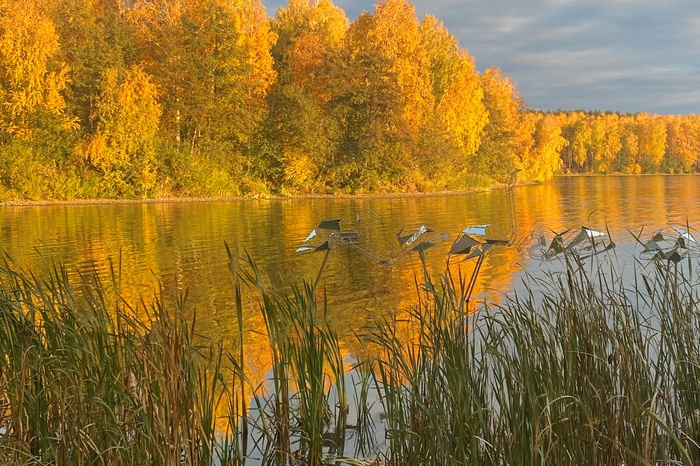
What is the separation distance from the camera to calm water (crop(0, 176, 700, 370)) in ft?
24.4

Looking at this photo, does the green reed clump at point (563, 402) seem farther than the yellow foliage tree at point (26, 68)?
No

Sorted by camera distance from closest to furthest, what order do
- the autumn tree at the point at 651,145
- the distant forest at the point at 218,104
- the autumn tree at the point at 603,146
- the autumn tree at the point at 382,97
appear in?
the distant forest at the point at 218,104 → the autumn tree at the point at 382,97 → the autumn tree at the point at 603,146 → the autumn tree at the point at 651,145

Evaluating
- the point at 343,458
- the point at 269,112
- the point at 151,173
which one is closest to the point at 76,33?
the point at 151,173

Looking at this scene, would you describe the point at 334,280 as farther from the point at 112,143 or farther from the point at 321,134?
the point at 321,134

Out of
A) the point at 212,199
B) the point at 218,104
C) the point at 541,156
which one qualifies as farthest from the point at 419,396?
the point at 541,156

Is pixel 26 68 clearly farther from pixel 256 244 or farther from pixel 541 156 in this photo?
pixel 541 156

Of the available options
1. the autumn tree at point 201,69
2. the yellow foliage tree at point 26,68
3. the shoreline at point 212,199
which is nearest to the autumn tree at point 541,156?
the shoreline at point 212,199

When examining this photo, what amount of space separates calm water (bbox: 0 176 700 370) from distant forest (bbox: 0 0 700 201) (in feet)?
13.7

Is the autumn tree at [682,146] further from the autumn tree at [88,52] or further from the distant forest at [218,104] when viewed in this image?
the autumn tree at [88,52]

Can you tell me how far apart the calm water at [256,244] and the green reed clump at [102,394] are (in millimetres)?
267

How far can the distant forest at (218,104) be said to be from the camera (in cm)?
2603

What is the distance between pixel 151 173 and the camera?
28047 millimetres

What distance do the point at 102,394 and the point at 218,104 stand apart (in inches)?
1146

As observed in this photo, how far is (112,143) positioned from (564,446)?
2717 cm
